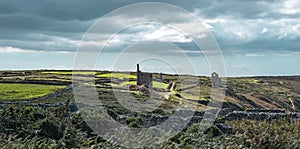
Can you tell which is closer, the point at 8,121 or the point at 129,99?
the point at 8,121

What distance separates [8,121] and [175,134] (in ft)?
21.0

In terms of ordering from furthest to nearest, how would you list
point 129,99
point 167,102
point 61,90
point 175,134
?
point 61,90 < point 167,102 < point 129,99 < point 175,134

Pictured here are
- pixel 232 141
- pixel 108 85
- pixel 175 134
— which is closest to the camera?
pixel 232 141

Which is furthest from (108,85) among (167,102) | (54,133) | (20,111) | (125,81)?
(54,133)

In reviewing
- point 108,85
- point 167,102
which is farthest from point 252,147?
point 108,85

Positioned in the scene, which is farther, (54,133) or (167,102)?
(167,102)

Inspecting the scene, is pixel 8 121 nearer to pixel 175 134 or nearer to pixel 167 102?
pixel 175 134

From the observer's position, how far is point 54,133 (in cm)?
1439

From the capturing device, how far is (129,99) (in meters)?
34.8

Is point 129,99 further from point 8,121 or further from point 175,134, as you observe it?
point 175,134

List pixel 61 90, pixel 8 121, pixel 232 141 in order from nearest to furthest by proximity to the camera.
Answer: pixel 232 141 → pixel 8 121 → pixel 61 90

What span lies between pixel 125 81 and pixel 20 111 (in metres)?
29.6

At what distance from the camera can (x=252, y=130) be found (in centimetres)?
1417

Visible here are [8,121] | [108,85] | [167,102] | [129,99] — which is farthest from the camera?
[108,85]
